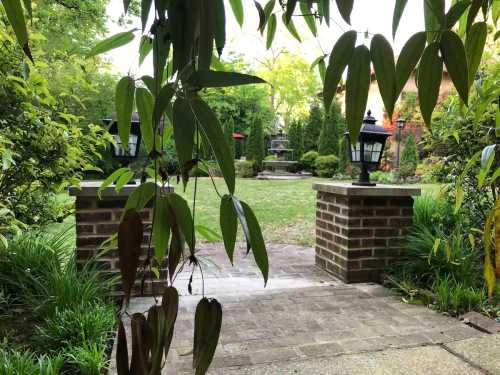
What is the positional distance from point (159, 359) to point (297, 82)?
2399cm

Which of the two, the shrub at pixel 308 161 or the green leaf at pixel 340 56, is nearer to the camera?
the green leaf at pixel 340 56

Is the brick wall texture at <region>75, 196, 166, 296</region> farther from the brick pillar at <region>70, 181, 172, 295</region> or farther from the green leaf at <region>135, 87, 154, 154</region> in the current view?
the green leaf at <region>135, 87, 154, 154</region>

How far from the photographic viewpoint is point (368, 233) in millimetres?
3232

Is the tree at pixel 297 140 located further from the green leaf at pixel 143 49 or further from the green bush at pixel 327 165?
the green leaf at pixel 143 49

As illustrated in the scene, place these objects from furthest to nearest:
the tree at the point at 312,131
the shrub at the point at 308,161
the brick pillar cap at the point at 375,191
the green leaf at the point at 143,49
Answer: the tree at the point at 312,131
the shrub at the point at 308,161
the brick pillar cap at the point at 375,191
the green leaf at the point at 143,49

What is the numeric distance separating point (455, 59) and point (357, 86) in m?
0.09

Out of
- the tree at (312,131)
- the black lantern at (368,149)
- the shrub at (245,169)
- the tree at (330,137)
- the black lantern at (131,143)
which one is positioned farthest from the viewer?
the tree at (312,131)

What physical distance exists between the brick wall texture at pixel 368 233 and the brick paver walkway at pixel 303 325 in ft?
0.54

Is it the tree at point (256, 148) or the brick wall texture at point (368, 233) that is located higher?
the tree at point (256, 148)

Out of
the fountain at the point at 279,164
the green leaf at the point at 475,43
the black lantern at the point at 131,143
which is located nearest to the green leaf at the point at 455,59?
the green leaf at the point at 475,43

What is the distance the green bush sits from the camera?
1480cm

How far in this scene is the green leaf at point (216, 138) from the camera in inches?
14.1

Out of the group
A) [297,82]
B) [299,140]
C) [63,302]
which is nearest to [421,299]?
[63,302]

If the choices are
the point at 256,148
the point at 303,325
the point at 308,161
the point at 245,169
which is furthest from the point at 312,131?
the point at 303,325
